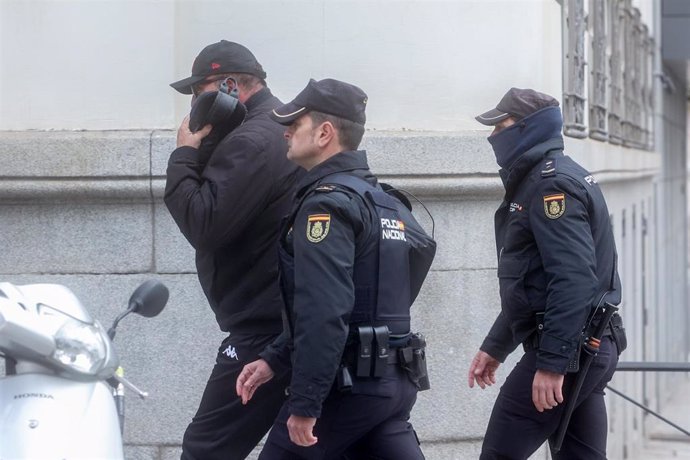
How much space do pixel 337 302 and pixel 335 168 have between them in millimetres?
509

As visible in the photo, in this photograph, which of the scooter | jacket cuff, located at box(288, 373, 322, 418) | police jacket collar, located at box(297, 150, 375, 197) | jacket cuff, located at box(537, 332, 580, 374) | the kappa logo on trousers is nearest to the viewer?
the scooter

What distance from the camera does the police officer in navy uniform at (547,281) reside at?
15.2 feet

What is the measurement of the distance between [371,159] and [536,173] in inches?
67.5

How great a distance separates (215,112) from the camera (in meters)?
4.70

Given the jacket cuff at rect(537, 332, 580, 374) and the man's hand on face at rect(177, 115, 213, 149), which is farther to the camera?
the man's hand on face at rect(177, 115, 213, 149)

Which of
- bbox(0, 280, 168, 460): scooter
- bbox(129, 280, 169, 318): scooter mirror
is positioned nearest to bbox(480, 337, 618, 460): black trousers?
bbox(129, 280, 169, 318): scooter mirror

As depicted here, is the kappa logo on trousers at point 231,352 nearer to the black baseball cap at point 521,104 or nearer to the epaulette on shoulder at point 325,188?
the epaulette on shoulder at point 325,188

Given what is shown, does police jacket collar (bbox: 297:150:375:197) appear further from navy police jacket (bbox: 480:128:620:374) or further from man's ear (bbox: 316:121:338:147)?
navy police jacket (bbox: 480:128:620:374)

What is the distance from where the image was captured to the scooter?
11.3 ft

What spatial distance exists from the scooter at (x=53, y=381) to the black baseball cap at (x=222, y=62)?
5.00 feet

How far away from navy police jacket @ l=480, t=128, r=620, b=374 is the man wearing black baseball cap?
0.83m

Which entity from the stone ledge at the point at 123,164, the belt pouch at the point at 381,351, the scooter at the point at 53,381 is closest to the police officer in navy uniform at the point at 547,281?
the belt pouch at the point at 381,351

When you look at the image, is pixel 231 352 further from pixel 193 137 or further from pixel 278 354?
pixel 193 137

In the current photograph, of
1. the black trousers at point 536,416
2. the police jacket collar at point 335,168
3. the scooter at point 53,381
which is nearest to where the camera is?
the scooter at point 53,381
